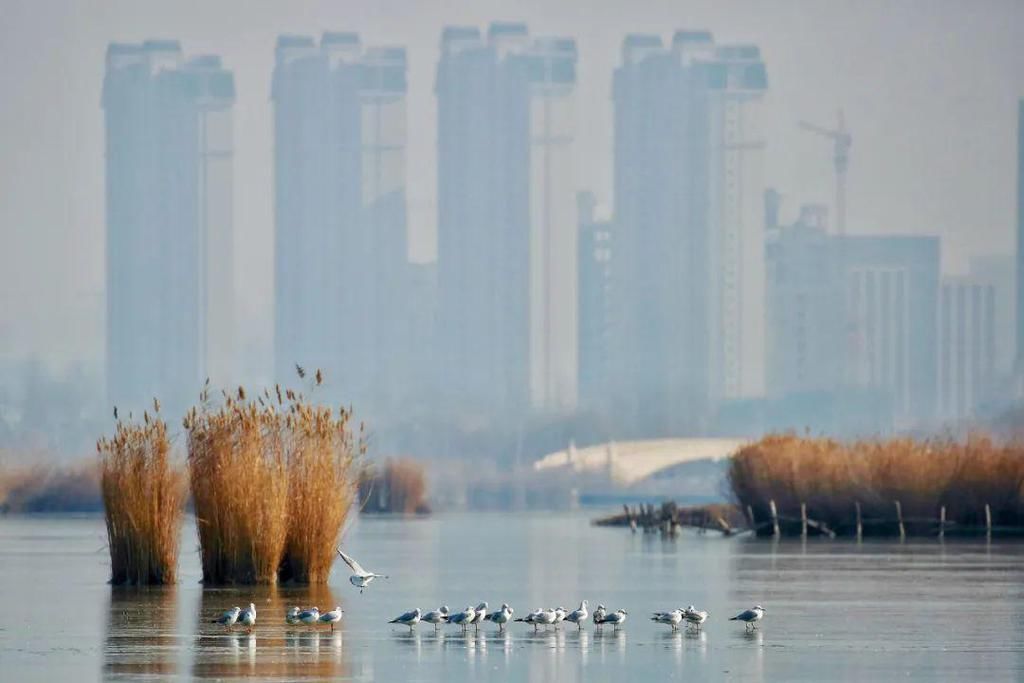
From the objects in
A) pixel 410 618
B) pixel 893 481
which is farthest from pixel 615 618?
pixel 893 481

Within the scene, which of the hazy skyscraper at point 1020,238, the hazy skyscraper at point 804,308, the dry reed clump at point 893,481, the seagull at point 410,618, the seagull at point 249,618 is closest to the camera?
the seagull at point 249,618

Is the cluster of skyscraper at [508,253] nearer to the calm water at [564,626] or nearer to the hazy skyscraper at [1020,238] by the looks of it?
the hazy skyscraper at [1020,238]

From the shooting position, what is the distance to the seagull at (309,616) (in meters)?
16.3

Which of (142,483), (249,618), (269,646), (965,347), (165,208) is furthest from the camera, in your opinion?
(165,208)

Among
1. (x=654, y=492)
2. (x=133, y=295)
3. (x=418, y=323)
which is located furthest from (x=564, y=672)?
(x=133, y=295)

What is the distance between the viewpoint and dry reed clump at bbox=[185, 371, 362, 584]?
20.3 metres

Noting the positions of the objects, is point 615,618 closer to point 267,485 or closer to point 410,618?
point 410,618

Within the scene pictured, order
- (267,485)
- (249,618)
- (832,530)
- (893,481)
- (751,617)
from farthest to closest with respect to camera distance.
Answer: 1. (832,530)
2. (893,481)
3. (267,485)
4. (751,617)
5. (249,618)

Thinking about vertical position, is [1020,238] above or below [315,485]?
above

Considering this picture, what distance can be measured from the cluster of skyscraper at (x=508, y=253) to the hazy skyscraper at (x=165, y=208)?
0.53ft

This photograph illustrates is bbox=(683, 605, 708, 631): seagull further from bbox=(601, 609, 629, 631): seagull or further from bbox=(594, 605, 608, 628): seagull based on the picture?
bbox=(594, 605, 608, 628): seagull

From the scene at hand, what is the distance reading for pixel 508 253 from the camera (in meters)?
143

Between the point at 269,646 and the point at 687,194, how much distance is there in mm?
132667

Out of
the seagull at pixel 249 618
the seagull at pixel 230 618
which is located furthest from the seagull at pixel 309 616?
the seagull at pixel 230 618
